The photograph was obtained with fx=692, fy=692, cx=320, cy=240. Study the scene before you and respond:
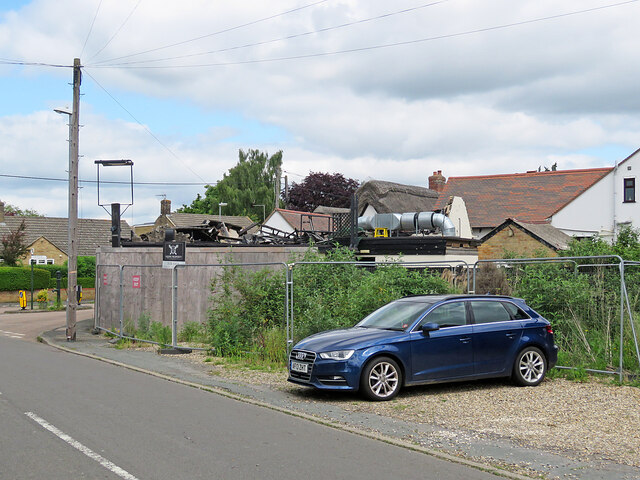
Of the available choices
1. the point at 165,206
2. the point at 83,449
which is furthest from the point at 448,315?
the point at 165,206

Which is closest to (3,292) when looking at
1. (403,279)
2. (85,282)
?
(85,282)

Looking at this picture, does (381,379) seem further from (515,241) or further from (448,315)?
(515,241)

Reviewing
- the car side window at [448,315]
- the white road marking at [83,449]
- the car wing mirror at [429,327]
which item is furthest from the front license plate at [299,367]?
the white road marking at [83,449]

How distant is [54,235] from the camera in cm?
6269

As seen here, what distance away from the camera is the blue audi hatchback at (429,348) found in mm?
10109

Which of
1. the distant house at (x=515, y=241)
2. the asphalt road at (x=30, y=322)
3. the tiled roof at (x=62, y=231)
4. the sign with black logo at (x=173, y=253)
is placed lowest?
the asphalt road at (x=30, y=322)

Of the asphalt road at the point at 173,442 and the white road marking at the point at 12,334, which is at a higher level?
the asphalt road at the point at 173,442

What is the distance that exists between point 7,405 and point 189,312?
10778 millimetres

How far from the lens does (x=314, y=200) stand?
7844cm

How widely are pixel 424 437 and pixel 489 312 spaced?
149 inches

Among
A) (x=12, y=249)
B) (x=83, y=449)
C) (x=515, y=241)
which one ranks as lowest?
(x=83, y=449)

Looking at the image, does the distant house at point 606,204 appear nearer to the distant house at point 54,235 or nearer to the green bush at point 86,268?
the green bush at point 86,268

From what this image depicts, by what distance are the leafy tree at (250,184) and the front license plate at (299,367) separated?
67724mm

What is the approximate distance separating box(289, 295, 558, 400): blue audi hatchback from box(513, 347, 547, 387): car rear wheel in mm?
16
